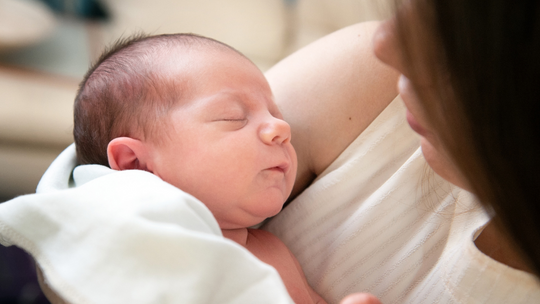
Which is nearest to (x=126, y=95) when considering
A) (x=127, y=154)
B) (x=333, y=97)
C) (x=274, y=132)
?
(x=127, y=154)

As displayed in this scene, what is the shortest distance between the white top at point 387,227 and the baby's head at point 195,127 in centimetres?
11

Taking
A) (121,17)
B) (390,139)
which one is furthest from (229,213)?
(121,17)

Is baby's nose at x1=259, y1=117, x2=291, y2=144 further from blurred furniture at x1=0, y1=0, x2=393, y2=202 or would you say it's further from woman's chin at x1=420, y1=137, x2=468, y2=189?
blurred furniture at x1=0, y1=0, x2=393, y2=202

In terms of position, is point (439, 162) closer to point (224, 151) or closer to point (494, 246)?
point (494, 246)

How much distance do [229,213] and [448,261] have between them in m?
0.34

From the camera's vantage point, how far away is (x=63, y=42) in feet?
5.49

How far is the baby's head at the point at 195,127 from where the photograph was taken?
0.62 m

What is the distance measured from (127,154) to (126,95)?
97 millimetres

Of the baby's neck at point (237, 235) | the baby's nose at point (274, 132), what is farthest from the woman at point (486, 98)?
the baby's neck at point (237, 235)

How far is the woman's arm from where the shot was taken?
76cm

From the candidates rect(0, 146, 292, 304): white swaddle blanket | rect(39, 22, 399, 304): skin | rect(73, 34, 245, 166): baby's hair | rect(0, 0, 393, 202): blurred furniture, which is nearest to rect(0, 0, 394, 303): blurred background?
rect(0, 0, 393, 202): blurred furniture

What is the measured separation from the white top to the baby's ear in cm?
29

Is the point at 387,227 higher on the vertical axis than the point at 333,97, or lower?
lower

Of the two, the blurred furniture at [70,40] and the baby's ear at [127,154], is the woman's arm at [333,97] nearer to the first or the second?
the blurred furniture at [70,40]
